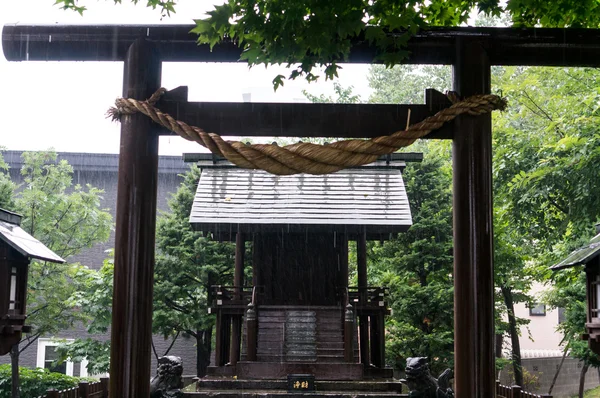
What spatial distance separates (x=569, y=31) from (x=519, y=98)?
1123 cm

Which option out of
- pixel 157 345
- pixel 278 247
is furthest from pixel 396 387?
pixel 157 345

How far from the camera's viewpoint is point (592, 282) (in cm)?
823

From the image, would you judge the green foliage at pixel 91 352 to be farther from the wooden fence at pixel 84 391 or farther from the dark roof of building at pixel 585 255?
the dark roof of building at pixel 585 255

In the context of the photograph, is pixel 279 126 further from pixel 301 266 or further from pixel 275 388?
pixel 301 266

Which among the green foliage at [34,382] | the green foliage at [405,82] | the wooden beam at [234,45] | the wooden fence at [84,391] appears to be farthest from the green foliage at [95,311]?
the green foliage at [405,82]

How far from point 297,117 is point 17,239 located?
6064 millimetres

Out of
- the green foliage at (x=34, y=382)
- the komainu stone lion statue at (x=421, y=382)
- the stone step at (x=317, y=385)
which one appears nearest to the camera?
the komainu stone lion statue at (x=421, y=382)

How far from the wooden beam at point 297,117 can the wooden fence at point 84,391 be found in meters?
6.63

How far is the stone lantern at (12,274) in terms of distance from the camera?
29.8 ft

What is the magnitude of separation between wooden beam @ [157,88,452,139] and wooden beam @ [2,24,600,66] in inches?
12.0

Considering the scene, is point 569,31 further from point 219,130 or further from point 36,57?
point 36,57

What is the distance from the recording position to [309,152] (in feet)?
13.5

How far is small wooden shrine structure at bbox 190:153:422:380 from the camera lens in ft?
50.1

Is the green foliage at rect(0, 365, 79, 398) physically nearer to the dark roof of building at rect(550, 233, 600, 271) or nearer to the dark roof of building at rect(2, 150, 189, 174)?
the dark roof of building at rect(2, 150, 189, 174)
